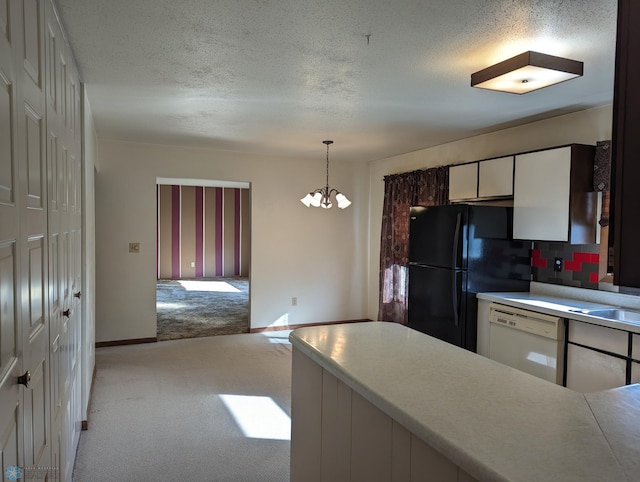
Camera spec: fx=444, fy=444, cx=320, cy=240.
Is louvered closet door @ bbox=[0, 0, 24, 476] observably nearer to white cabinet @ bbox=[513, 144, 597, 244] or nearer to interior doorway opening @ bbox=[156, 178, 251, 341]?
white cabinet @ bbox=[513, 144, 597, 244]

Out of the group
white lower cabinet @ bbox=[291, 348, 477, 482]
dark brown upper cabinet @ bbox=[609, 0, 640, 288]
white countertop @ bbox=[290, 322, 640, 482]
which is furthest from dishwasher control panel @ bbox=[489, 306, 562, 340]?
dark brown upper cabinet @ bbox=[609, 0, 640, 288]

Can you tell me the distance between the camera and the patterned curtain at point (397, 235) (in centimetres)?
534

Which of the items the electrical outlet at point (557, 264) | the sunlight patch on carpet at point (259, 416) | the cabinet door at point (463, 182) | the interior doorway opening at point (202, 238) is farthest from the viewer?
the interior doorway opening at point (202, 238)

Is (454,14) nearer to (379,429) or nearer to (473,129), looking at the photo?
(379,429)

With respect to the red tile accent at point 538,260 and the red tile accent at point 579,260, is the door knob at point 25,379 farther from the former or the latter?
the red tile accent at point 538,260

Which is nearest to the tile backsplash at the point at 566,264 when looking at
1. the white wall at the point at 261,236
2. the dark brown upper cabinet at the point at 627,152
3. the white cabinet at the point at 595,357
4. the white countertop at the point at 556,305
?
the white countertop at the point at 556,305

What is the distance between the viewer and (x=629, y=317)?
10.3 feet

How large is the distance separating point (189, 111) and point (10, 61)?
2769mm

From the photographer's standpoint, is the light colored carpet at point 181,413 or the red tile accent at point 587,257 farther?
the red tile accent at point 587,257

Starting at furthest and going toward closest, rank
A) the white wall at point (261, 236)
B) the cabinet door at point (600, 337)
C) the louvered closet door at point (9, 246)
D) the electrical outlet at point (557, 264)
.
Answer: the white wall at point (261, 236) < the electrical outlet at point (557, 264) < the cabinet door at point (600, 337) < the louvered closet door at point (9, 246)

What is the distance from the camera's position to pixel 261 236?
5984 millimetres

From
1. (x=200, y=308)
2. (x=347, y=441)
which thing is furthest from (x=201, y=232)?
(x=347, y=441)

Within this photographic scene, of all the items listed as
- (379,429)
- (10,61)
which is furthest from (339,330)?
(10,61)

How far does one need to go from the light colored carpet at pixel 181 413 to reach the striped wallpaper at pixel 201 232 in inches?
229
